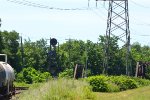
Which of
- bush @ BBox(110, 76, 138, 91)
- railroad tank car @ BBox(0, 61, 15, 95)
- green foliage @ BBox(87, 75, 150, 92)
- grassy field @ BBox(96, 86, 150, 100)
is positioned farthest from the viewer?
bush @ BBox(110, 76, 138, 91)

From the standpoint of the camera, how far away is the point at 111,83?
4716cm

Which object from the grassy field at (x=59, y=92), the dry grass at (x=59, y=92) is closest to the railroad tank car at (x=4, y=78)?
the grassy field at (x=59, y=92)

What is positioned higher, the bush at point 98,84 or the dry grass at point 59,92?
the dry grass at point 59,92

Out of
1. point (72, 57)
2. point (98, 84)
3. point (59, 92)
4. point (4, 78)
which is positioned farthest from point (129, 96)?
point (72, 57)

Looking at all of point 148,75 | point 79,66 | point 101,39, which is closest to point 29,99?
point 79,66

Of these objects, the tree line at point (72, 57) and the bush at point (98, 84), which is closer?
the bush at point (98, 84)

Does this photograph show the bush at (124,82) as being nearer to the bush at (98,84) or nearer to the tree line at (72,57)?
the bush at (98,84)

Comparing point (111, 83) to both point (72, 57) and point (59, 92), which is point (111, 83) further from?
point (72, 57)

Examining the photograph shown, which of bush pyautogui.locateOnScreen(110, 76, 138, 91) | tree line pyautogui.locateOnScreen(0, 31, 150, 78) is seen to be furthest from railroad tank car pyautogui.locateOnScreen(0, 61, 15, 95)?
tree line pyautogui.locateOnScreen(0, 31, 150, 78)

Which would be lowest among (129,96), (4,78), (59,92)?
(129,96)

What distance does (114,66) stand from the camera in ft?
382

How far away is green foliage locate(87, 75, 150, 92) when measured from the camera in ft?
145

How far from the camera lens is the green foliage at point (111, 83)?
44156 millimetres

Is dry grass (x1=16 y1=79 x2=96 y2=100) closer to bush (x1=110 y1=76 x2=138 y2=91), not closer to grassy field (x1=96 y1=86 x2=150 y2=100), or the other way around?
grassy field (x1=96 y1=86 x2=150 y2=100)
